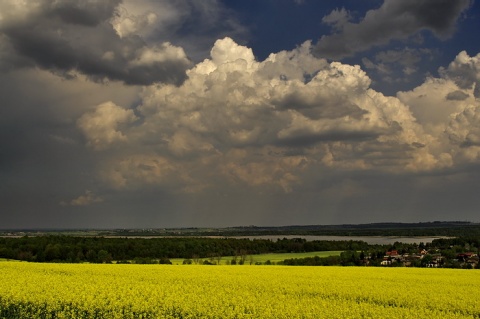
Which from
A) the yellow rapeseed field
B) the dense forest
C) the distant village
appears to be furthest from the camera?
the dense forest

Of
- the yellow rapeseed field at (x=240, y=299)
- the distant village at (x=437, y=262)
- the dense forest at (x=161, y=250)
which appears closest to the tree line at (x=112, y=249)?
the dense forest at (x=161, y=250)

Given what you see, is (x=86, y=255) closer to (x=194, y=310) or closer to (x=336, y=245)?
(x=336, y=245)

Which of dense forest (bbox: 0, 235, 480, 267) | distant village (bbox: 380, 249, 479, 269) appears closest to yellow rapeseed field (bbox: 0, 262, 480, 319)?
distant village (bbox: 380, 249, 479, 269)

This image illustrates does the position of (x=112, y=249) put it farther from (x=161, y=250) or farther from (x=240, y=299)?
(x=240, y=299)

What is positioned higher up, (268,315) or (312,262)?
(268,315)

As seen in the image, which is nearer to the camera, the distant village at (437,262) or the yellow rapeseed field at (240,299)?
the yellow rapeseed field at (240,299)

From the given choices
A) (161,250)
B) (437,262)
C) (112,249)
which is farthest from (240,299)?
(112,249)

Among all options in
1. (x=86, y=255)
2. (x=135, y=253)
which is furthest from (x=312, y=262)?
(x=86, y=255)

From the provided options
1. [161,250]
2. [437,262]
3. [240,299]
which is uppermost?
[240,299]

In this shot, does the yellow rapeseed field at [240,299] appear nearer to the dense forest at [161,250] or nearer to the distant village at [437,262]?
the distant village at [437,262]

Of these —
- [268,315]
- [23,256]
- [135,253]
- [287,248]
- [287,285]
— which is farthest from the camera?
[287,248]

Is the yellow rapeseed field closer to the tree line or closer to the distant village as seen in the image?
the distant village

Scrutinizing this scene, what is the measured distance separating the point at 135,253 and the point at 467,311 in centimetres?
8232

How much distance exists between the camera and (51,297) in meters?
21.1
